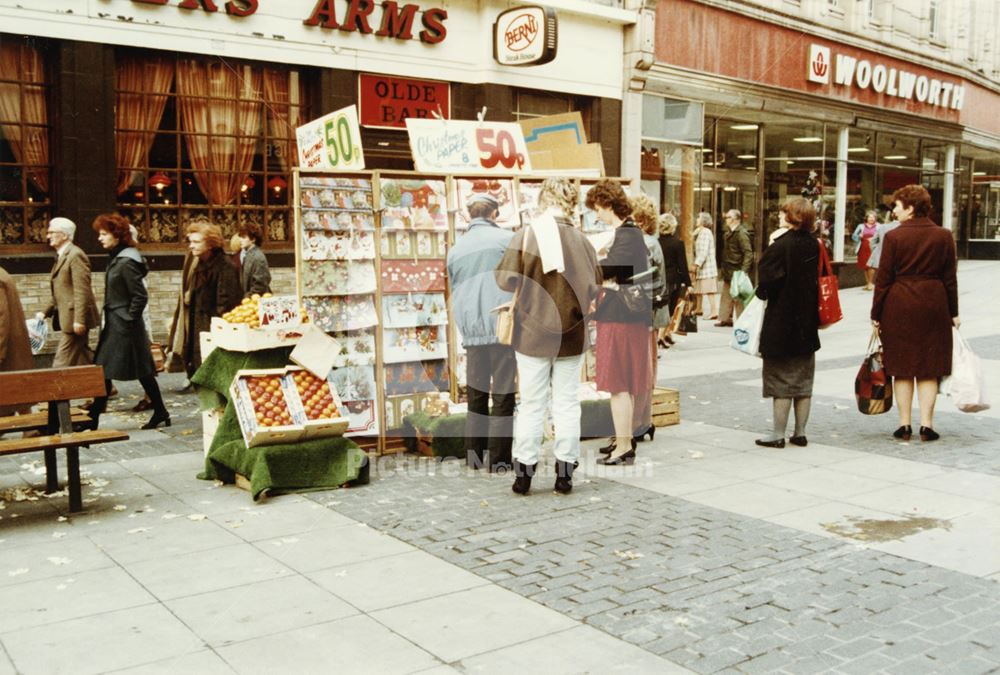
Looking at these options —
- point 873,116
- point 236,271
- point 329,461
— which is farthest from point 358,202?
point 873,116

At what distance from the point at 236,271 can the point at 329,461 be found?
159 inches

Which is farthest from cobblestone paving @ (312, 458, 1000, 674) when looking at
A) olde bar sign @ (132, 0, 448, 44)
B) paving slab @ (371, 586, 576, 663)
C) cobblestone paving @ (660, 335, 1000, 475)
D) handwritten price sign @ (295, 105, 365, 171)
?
olde bar sign @ (132, 0, 448, 44)

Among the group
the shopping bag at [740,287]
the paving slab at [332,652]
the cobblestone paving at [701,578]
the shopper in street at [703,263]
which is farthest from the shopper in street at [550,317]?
the shopper in street at [703,263]

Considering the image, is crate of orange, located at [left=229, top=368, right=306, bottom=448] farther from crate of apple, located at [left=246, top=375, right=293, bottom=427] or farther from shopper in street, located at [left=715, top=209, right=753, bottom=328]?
shopper in street, located at [left=715, top=209, right=753, bottom=328]

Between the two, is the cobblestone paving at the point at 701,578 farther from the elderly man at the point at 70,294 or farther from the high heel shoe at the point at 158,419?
the elderly man at the point at 70,294

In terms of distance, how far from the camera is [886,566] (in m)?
5.29

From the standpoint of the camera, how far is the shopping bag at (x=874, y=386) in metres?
8.65

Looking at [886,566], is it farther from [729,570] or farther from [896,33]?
[896,33]

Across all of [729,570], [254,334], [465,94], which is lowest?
[729,570]

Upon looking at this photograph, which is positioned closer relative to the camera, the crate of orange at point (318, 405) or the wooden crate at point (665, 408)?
the crate of orange at point (318, 405)

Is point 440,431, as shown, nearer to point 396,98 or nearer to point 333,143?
point 333,143

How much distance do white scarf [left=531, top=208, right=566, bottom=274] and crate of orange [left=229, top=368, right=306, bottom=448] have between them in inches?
79.8

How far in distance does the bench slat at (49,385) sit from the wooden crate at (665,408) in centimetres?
474

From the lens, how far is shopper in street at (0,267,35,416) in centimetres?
759
